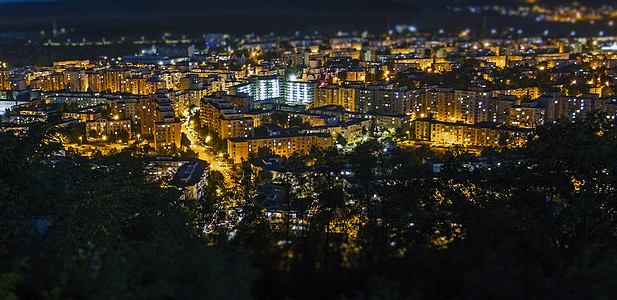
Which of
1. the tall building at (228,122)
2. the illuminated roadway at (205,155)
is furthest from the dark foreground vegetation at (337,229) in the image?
the tall building at (228,122)

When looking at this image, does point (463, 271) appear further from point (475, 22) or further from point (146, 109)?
point (475, 22)

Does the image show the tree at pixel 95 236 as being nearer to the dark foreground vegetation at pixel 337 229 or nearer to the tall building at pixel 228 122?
the dark foreground vegetation at pixel 337 229

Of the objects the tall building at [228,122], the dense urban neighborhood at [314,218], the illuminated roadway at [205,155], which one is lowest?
the illuminated roadway at [205,155]

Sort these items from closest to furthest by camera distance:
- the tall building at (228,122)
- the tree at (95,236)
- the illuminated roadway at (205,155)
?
1. the tree at (95,236)
2. the illuminated roadway at (205,155)
3. the tall building at (228,122)

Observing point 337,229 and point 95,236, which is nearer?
point 95,236

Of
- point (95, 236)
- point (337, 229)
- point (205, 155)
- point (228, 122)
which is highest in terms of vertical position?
point (95, 236)

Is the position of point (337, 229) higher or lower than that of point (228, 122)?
higher

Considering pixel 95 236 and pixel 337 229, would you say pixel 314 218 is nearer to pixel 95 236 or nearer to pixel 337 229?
pixel 337 229

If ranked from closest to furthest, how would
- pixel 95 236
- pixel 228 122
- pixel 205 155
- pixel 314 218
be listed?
pixel 95 236, pixel 314 218, pixel 205 155, pixel 228 122

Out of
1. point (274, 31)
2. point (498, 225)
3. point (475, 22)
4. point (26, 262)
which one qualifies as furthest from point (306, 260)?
point (475, 22)

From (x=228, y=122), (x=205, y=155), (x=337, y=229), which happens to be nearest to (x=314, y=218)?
(x=337, y=229)
